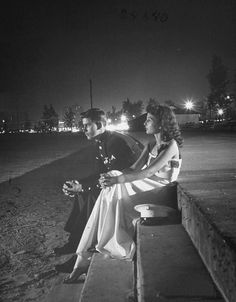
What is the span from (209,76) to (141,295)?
258ft

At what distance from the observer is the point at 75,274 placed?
3.35 metres

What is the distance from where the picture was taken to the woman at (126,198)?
319 cm

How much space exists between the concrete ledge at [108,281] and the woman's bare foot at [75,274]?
0.63 ft

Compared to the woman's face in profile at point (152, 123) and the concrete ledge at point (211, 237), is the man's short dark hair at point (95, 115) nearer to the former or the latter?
the woman's face in profile at point (152, 123)

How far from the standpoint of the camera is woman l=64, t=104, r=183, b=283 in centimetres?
319

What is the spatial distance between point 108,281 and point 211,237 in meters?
1.16

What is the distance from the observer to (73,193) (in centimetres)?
379

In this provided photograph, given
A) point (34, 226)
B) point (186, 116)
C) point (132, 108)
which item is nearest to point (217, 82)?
point (186, 116)

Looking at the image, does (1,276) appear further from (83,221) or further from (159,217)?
(159,217)

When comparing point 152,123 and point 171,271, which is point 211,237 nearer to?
point 171,271

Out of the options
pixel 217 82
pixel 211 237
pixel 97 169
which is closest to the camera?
pixel 211 237

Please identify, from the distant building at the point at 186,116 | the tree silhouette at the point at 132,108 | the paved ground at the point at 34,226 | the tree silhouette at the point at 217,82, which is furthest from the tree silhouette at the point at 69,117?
the paved ground at the point at 34,226

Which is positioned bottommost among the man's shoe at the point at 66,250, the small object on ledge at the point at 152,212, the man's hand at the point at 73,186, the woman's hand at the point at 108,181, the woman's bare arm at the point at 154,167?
the man's shoe at the point at 66,250

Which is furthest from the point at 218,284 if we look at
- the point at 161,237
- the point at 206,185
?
the point at 206,185
